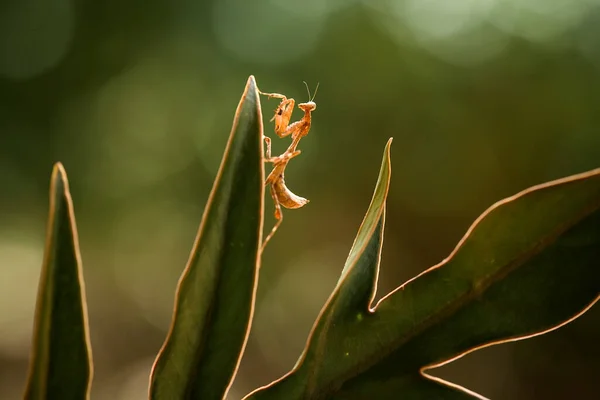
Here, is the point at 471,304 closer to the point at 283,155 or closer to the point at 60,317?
the point at 60,317

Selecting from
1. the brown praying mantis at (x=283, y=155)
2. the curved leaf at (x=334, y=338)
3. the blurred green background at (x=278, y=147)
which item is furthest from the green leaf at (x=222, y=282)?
the blurred green background at (x=278, y=147)

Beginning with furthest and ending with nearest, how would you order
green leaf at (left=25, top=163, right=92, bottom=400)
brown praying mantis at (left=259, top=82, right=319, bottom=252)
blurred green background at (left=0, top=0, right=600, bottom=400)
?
blurred green background at (left=0, top=0, right=600, bottom=400) → brown praying mantis at (left=259, top=82, right=319, bottom=252) → green leaf at (left=25, top=163, right=92, bottom=400)

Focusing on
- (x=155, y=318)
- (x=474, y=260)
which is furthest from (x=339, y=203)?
(x=474, y=260)

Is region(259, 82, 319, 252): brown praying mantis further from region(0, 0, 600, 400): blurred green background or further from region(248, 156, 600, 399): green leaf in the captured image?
region(0, 0, 600, 400): blurred green background

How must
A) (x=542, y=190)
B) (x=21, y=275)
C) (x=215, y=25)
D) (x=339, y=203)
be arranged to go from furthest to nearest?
1. (x=215, y=25)
2. (x=339, y=203)
3. (x=21, y=275)
4. (x=542, y=190)

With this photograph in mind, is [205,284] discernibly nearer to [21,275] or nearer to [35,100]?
[21,275]

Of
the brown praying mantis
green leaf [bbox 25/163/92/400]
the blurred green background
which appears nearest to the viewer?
green leaf [bbox 25/163/92/400]

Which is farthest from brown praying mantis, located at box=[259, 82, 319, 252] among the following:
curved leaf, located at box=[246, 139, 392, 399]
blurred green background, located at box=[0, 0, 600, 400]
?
blurred green background, located at box=[0, 0, 600, 400]
